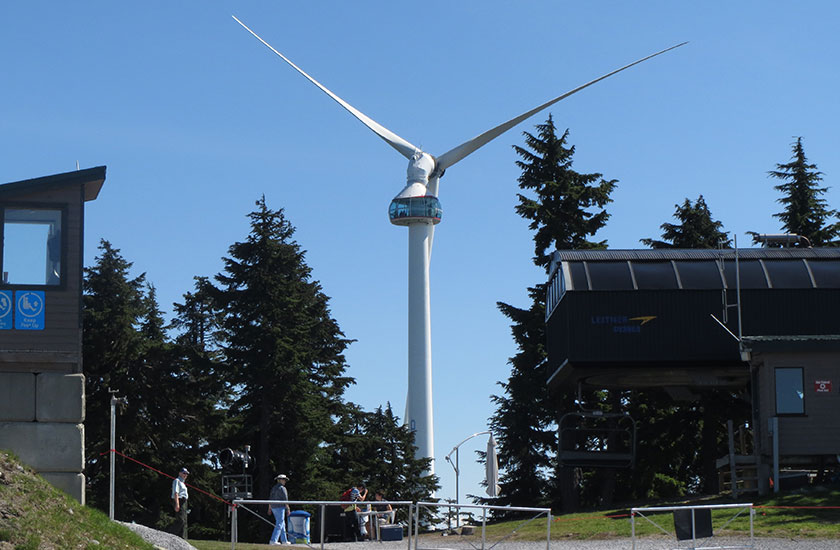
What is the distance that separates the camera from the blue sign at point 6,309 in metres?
20.9

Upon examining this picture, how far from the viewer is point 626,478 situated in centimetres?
5128

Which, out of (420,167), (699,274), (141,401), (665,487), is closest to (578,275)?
(699,274)

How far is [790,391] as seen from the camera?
111ft

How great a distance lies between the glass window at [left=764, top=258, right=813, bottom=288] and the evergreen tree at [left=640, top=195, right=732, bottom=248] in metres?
14.0

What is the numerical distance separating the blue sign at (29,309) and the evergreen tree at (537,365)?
31.4m

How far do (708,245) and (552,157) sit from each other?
7.87 m

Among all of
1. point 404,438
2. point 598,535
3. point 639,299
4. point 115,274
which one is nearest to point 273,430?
point 404,438

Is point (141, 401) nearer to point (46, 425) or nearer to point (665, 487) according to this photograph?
point (665, 487)

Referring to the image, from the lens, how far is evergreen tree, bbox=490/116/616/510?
168 ft

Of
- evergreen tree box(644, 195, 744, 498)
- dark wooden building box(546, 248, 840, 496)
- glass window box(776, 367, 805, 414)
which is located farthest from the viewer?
evergreen tree box(644, 195, 744, 498)

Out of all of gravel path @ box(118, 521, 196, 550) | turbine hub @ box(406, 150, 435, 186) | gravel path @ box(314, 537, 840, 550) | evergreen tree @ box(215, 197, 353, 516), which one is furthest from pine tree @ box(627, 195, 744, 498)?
gravel path @ box(118, 521, 196, 550)

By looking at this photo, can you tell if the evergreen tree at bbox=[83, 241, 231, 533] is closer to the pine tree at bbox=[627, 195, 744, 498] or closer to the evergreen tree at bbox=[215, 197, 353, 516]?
the evergreen tree at bbox=[215, 197, 353, 516]

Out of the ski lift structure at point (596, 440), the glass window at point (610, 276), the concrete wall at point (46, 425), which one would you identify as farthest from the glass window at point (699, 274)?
the concrete wall at point (46, 425)

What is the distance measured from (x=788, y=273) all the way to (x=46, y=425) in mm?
26683
